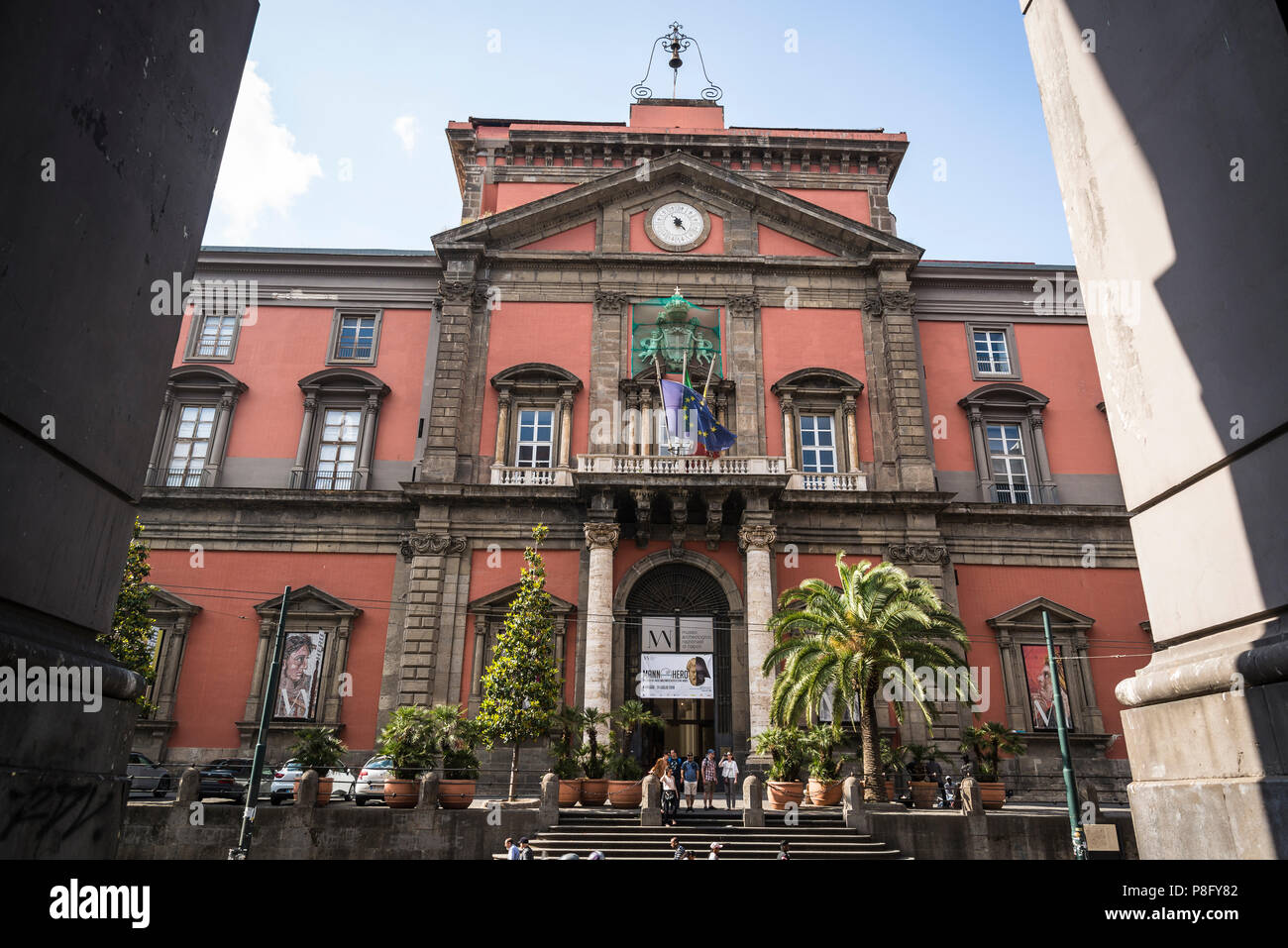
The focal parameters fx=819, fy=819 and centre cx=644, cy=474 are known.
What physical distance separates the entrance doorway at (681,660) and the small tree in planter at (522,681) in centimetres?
389

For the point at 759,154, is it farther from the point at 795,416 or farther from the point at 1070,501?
the point at 1070,501

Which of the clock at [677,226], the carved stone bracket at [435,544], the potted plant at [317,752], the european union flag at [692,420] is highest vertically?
the clock at [677,226]

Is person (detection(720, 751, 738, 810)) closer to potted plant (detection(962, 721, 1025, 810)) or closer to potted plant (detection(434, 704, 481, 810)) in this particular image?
potted plant (detection(962, 721, 1025, 810))

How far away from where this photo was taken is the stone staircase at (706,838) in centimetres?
1513

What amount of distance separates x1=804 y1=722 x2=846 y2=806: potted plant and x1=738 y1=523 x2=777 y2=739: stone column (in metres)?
2.79

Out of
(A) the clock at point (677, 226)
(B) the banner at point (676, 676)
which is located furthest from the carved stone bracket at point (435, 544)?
(A) the clock at point (677, 226)

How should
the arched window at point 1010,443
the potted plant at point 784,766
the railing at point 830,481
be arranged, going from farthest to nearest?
the arched window at point 1010,443, the railing at point 830,481, the potted plant at point 784,766

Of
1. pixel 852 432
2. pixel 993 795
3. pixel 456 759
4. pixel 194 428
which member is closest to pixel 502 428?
pixel 194 428

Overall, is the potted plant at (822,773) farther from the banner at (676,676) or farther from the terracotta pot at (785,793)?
the banner at (676,676)

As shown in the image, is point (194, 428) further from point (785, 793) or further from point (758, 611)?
point (785, 793)

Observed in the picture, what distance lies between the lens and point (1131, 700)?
4.13 m

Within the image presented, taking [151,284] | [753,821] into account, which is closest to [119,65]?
[151,284]

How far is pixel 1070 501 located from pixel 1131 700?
80.6 feet

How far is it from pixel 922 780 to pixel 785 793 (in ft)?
12.9
